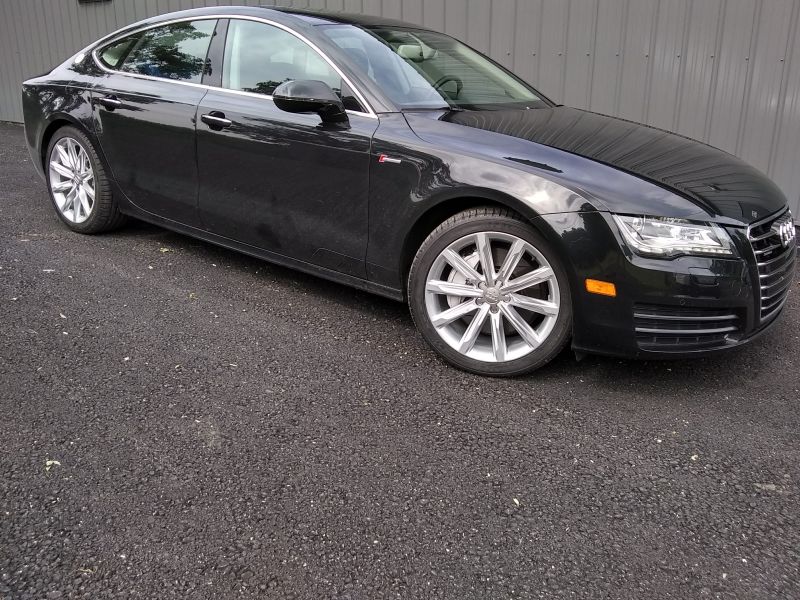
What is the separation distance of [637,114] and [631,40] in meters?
0.63

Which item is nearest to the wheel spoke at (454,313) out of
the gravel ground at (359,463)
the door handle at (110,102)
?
the gravel ground at (359,463)

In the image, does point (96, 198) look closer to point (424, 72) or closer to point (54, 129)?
point (54, 129)

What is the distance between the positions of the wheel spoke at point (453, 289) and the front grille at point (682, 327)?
72cm

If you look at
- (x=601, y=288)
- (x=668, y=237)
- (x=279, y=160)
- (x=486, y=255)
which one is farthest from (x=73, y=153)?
(x=668, y=237)

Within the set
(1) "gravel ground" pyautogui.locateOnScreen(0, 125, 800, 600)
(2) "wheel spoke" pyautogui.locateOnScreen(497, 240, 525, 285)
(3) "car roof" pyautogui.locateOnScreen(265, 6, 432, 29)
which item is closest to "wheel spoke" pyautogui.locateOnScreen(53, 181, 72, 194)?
(1) "gravel ground" pyautogui.locateOnScreen(0, 125, 800, 600)

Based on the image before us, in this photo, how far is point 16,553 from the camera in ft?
6.81

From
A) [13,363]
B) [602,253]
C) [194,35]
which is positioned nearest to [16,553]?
[13,363]

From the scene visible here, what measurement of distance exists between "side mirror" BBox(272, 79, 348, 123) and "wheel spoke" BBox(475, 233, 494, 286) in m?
0.94

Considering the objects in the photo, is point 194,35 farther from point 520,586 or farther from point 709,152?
point 520,586

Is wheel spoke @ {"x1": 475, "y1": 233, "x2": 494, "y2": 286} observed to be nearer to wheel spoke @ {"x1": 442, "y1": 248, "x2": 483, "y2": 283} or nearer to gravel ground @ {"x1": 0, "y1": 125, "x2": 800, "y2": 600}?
wheel spoke @ {"x1": 442, "y1": 248, "x2": 483, "y2": 283}

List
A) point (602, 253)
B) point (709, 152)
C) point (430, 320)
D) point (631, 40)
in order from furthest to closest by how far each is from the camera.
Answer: point (631, 40), point (709, 152), point (430, 320), point (602, 253)

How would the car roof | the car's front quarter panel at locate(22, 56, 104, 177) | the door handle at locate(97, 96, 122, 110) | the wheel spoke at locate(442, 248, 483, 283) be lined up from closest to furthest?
the wheel spoke at locate(442, 248, 483, 283) → the car roof → the door handle at locate(97, 96, 122, 110) → the car's front quarter panel at locate(22, 56, 104, 177)

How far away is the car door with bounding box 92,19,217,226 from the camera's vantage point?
4227 millimetres

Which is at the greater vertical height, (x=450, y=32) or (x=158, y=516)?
(x=450, y=32)
